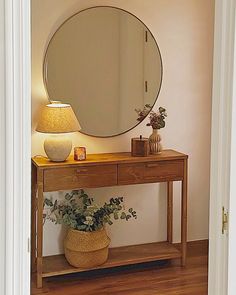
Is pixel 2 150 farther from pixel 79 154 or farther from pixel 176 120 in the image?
pixel 176 120

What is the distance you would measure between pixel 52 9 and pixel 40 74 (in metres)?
0.49

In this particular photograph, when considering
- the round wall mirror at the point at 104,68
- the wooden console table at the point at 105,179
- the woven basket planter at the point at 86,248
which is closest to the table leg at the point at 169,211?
the wooden console table at the point at 105,179

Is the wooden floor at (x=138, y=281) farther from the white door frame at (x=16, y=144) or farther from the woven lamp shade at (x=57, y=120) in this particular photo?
the white door frame at (x=16, y=144)

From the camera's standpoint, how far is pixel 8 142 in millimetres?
1381

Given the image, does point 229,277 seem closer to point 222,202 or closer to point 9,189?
point 222,202

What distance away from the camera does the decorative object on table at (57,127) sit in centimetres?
350

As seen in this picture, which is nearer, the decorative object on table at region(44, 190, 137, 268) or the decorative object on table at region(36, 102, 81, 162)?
the decorative object on table at region(36, 102, 81, 162)

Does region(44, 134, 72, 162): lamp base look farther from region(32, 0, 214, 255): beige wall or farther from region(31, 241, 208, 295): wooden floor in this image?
region(31, 241, 208, 295): wooden floor

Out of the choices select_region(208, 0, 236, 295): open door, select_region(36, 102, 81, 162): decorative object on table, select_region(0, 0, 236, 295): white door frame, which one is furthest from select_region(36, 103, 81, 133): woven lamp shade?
select_region(0, 0, 236, 295): white door frame

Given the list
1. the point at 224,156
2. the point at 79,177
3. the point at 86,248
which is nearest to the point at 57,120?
the point at 79,177

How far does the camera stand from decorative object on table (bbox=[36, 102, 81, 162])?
3.50 meters

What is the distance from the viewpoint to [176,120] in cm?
422

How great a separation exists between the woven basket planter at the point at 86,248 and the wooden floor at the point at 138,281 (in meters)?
0.14

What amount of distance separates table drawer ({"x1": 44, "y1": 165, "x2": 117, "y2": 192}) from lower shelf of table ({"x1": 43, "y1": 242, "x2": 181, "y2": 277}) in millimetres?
615
